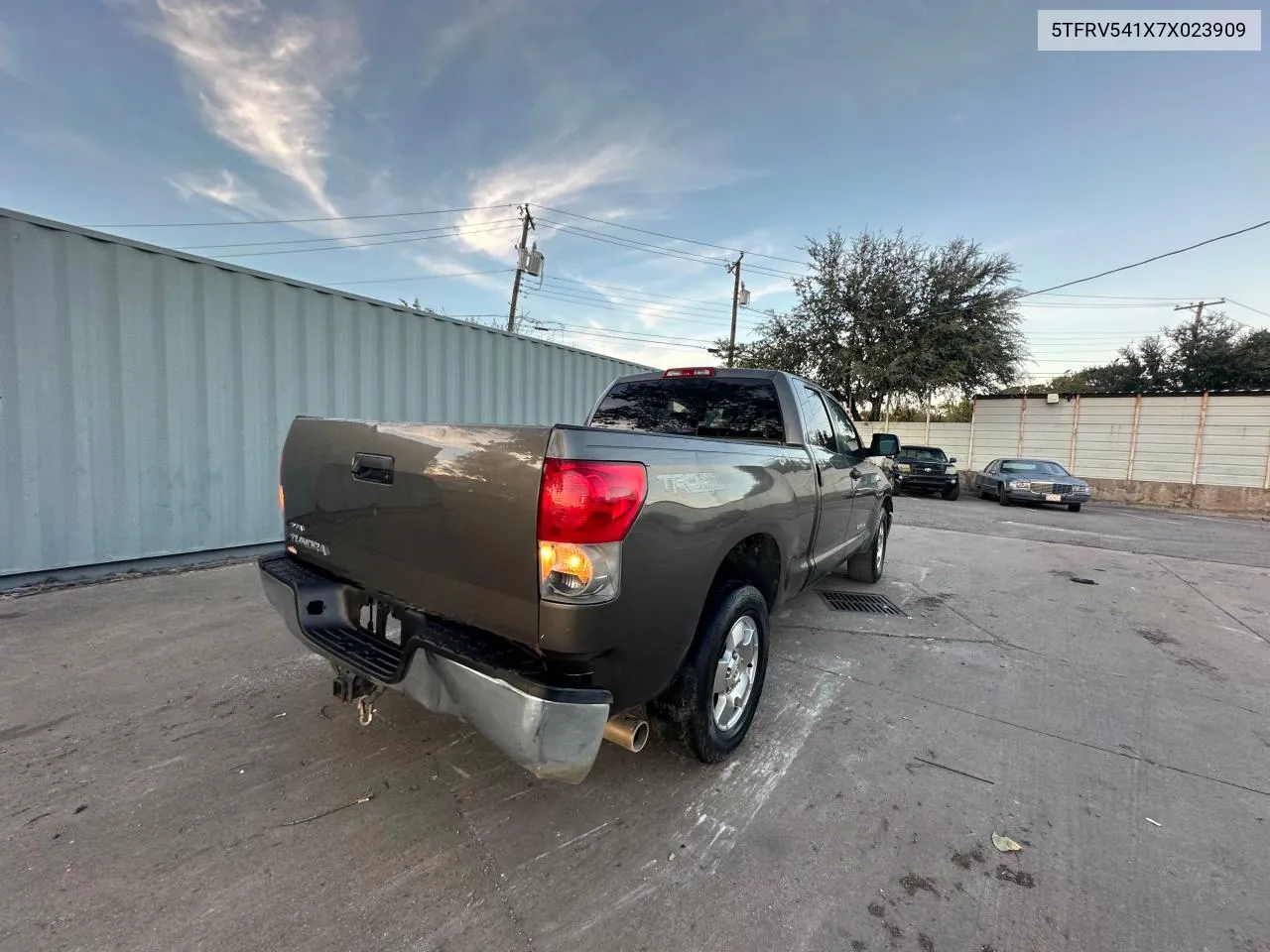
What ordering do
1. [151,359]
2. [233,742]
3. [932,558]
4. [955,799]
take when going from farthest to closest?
[932,558]
[151,359]
[233,742]
[955,799]

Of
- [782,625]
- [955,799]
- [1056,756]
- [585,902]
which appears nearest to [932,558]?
[782,625]

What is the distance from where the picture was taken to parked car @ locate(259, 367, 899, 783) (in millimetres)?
1688

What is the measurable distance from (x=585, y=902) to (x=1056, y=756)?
2.47 metres

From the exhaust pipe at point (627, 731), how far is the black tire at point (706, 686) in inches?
10.6

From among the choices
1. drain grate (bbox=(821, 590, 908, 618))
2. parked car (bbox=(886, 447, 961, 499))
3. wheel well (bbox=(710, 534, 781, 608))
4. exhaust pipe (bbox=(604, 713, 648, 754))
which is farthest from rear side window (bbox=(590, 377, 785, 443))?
parked car (bbox=(886, 447, 961, 499))

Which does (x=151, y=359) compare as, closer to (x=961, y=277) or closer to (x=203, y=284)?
(x=203, y=284)

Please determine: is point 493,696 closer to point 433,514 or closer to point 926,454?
point 433,514

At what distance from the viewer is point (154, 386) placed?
5.19 meters

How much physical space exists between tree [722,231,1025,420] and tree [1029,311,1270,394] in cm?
703

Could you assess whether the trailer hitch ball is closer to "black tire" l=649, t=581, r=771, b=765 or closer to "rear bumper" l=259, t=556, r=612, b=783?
"rear bumper" l=259, t=556, r=612, b=783

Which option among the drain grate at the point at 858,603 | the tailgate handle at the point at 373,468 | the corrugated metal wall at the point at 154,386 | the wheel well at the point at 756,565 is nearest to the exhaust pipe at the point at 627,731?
the wheel well at the point at 756,565

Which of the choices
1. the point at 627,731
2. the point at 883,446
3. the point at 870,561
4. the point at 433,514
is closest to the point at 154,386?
the point at 433,514

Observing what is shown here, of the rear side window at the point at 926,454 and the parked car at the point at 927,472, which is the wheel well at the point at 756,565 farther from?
the rear side window at the point at 926,454

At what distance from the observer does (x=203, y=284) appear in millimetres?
5402
